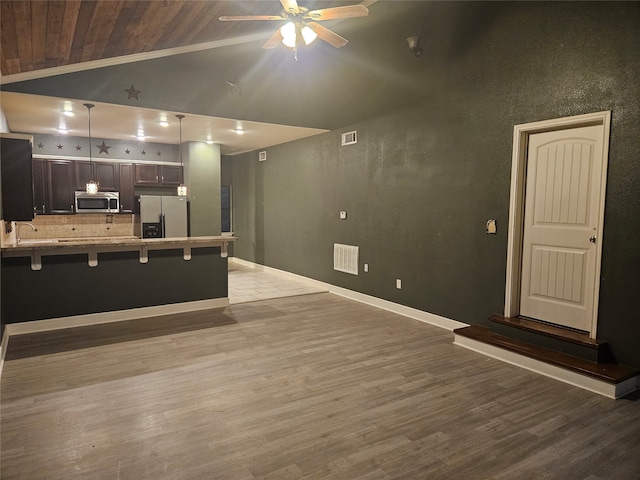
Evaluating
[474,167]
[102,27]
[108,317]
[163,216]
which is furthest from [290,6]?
[163,216]

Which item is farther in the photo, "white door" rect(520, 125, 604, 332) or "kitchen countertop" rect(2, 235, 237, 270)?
"kitchen countertop" rect(2, 235, 237, 270)

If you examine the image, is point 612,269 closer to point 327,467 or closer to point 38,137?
point 327,467

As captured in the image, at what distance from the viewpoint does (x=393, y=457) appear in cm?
233

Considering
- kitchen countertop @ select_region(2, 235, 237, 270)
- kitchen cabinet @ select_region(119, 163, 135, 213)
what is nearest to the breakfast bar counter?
kitchen countertop @ select_region(2, 235, 237, 270)

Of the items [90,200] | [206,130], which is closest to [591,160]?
[206,130]

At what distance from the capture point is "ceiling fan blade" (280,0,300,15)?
3.20m

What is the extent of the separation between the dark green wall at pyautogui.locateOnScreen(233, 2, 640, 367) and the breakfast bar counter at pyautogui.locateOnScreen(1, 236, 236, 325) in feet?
7.46

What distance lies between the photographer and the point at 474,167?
4512 millimetres

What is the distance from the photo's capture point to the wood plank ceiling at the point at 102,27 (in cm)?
285

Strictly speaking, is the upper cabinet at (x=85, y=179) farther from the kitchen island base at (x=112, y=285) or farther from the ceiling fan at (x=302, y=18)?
the ceiling fan at (x=302, y=18)

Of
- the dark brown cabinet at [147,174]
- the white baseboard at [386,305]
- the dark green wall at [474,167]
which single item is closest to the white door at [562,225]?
the dark green wall at [474,167]

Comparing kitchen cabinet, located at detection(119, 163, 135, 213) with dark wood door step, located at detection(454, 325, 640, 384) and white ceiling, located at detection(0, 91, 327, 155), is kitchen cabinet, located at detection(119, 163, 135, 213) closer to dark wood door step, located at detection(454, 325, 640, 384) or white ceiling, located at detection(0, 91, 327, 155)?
white ceiling, located at detection(0, 91, 327, 155)

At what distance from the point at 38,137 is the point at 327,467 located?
7.73 meters

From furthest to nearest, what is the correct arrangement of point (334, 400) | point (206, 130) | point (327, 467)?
point (206, 130) → point (334, 400) → point (327, 467)
